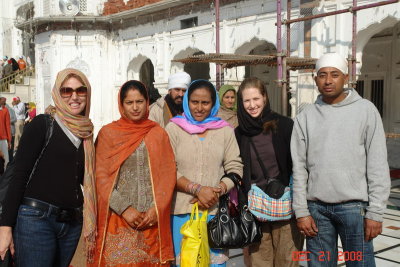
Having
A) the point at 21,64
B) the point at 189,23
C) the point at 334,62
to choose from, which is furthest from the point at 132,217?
the point at 21,64

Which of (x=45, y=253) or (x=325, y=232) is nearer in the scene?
(x=45, y=253)

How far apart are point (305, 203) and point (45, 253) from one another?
1218 mm

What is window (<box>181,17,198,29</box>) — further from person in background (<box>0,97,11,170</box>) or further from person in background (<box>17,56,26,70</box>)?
person in background (<box>17,56,26,70</box>)

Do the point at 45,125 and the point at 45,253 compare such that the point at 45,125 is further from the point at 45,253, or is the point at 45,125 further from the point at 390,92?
the point at 390,92

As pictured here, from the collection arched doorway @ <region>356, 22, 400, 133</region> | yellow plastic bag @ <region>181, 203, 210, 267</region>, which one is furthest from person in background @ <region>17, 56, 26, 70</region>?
yellow plastic bag @ <region>181, 203, 210, 267</region>

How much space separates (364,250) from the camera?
1873 millimetres

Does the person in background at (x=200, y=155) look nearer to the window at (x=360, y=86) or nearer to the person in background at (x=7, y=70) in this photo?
the window at (x=360, y=86)

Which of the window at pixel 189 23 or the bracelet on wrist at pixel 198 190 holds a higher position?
the window at pixel 189 23

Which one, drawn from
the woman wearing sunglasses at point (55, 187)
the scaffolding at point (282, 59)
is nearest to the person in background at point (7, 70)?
the scaffolding at point (282, 59)

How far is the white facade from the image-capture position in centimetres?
661

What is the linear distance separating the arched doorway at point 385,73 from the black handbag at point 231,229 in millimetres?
7423

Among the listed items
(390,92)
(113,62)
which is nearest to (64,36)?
(113,62)

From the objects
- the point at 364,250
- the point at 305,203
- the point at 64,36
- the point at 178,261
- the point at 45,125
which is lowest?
the point at 178,261

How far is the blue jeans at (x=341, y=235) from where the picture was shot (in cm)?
187
